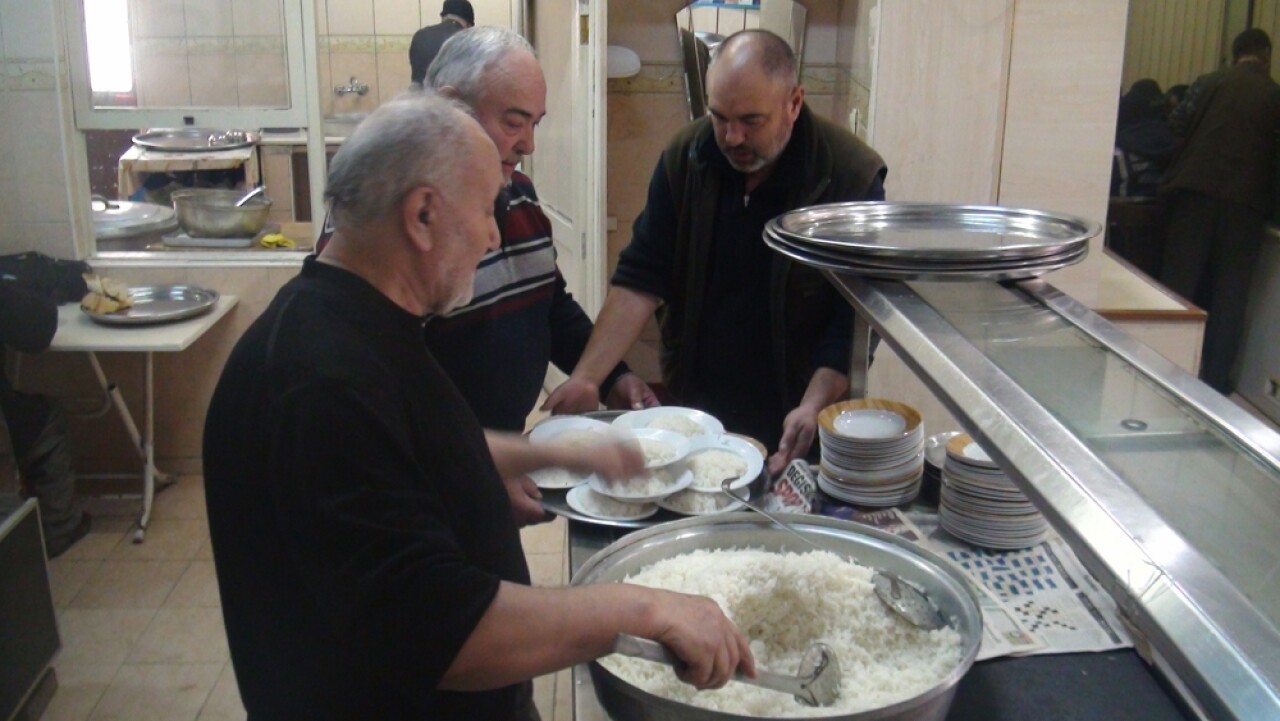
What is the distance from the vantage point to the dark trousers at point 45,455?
3.86 meters

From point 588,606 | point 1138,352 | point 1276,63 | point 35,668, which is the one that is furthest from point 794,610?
point 1276,63

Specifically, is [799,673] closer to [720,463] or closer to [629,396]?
[720,463]

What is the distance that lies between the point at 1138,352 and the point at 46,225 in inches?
172

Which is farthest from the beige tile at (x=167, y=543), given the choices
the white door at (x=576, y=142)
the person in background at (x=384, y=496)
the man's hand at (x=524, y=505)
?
the person in background at (x=384, y=496)

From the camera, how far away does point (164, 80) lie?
19.9 feet

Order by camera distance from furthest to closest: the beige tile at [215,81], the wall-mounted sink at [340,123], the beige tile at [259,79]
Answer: the wall-mounted sink at [340,123] → the beige tile at [215,81] → the beige tile at [259,79]

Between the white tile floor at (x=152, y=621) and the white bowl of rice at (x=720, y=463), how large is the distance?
Answer: 135 centimetres

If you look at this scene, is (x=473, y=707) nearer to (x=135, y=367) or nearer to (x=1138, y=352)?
(x=1138, y=352)

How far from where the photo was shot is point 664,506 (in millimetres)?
1821

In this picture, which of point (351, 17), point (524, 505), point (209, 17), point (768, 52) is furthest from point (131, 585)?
point (351, 17)

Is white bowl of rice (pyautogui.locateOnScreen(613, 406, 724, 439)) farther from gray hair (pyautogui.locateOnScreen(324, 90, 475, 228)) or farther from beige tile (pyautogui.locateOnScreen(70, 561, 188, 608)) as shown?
beige tile (pyautogui.locateOnScreen(70, 561, 188, 608))

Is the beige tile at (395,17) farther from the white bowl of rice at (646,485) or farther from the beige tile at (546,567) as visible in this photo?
the white bowl of rice at (646,485)

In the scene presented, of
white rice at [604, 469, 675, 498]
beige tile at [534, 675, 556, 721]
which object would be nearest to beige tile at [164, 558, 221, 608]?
beige tile at [534, 675, 556, 721]

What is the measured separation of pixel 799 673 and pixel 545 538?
9.11 feet
